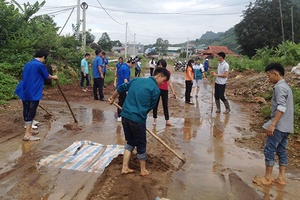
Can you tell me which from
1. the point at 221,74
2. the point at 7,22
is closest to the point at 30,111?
the point at 221,74

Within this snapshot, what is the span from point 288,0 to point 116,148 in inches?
1701

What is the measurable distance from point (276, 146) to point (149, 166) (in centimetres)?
191

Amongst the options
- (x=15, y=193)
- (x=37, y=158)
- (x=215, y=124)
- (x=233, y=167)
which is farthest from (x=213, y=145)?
(x=15, y=193)

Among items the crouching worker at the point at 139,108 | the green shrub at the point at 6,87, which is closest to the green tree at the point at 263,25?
the green shrub at the point at 6,87

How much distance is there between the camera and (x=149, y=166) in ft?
15.1

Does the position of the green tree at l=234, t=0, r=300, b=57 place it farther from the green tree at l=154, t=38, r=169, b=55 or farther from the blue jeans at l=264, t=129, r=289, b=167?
the green tree at l=154, t=38, r=169, b=55

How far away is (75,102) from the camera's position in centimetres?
1031

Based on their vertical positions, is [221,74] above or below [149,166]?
above

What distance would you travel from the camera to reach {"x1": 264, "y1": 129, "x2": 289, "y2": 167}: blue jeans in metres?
4.08

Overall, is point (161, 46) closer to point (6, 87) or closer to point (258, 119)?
point (6, 87)

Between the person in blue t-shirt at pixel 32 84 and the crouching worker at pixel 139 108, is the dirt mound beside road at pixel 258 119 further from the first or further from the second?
the person in blue t-shirt at pixel 32 84

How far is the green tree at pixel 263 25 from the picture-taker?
3875 cm

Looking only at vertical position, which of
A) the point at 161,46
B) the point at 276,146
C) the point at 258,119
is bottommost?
the point at 258,119

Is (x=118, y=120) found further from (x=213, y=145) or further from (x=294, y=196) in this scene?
(x=294, y=196)
